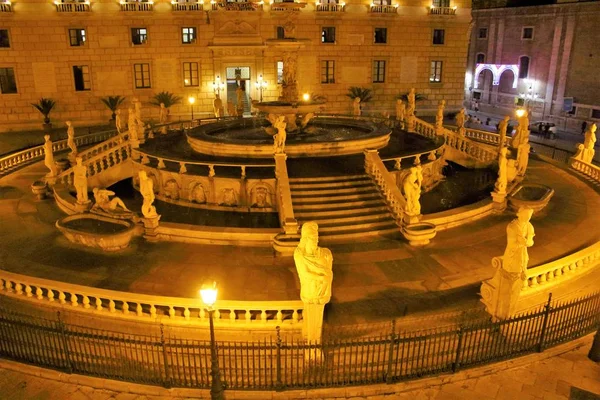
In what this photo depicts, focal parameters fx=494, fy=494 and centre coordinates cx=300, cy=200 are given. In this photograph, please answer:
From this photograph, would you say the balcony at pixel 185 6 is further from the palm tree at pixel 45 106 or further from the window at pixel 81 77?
the palm tree at pixel 45 106

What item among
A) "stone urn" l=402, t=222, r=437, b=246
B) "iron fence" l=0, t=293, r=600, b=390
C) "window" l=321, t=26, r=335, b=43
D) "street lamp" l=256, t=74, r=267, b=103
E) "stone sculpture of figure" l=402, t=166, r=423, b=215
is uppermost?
"window" l=321, t=26, r=335, b=43

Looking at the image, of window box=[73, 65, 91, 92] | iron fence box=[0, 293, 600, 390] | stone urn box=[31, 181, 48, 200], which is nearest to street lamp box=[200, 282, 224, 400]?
iron fence box=[0, 293, 600, 390]

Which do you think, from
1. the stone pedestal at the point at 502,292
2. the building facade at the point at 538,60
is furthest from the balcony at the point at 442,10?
the stone pedestal at the point at 502,292

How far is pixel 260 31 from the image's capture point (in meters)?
37.5

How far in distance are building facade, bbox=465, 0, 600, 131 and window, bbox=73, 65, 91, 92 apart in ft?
124

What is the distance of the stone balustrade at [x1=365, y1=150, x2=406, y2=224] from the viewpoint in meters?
16.2

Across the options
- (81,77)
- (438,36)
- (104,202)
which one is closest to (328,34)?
(438,36)

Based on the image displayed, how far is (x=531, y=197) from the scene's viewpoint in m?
18.0

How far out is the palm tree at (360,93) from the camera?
39812 millimetres

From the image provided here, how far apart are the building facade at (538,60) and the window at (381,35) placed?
15664 millimetres

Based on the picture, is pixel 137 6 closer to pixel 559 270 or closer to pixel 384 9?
pixel 384 9

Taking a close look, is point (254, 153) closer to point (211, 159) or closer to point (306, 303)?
point (211, 159)

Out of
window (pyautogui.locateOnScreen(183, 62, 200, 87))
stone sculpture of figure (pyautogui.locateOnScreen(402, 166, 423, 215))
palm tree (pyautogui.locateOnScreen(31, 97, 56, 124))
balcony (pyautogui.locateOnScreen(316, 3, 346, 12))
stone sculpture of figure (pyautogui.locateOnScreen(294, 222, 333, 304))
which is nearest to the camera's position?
stone sculpture of figure (pyautogui.locateOnScreen(294, 222, 333, 304))

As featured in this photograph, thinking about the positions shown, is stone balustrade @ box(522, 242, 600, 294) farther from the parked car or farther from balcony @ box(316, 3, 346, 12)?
balcony @ box(316, 3, 346, 12)
